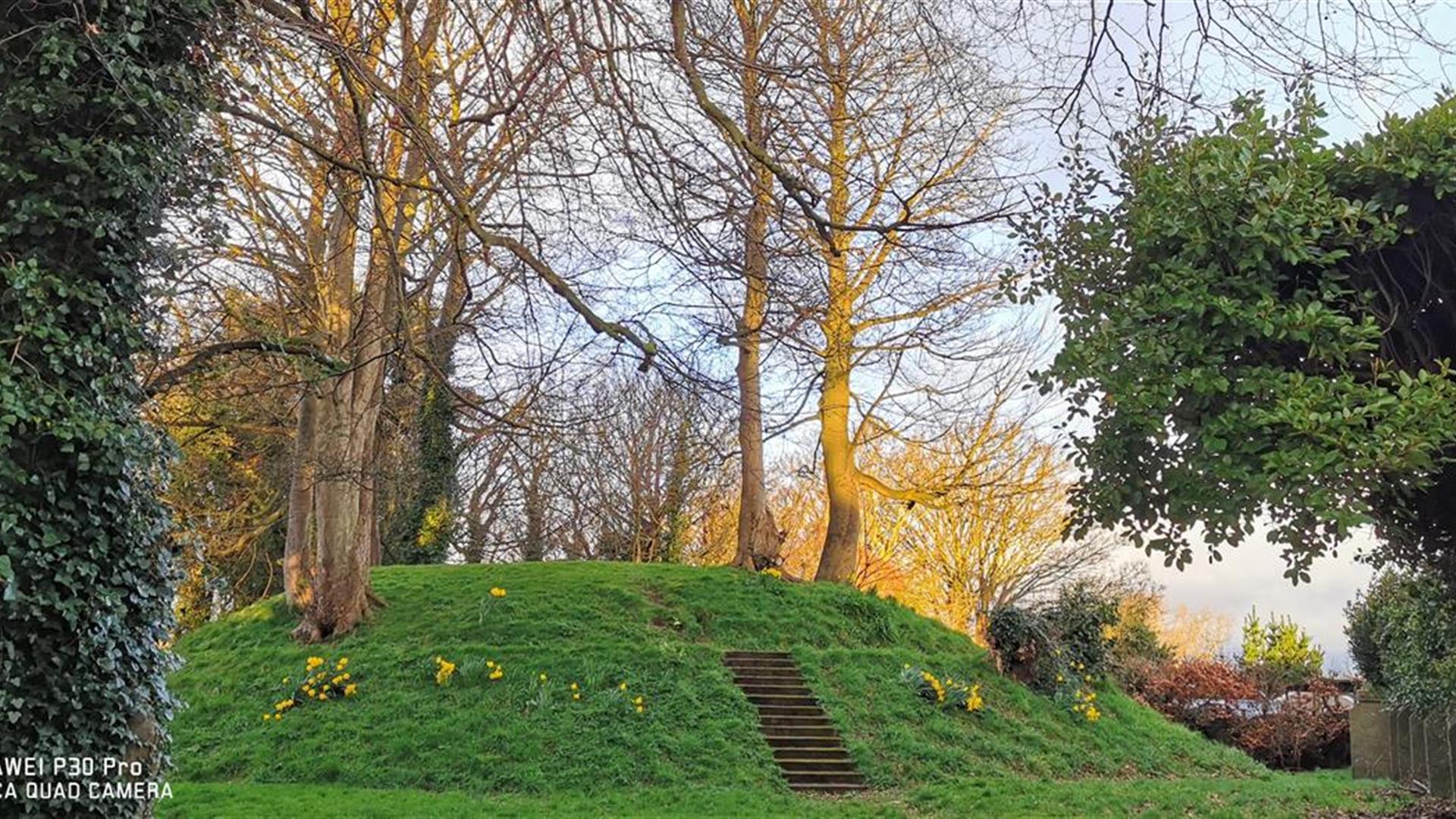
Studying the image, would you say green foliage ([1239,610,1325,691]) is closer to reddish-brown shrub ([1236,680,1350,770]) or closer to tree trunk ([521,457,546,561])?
reddish-brown shrub ([1236,680,1350,770])

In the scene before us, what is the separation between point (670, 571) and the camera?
1430 centimetres

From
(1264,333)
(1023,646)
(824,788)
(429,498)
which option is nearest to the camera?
(1264,333)

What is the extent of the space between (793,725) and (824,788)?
1.18 m

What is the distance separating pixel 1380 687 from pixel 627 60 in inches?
503

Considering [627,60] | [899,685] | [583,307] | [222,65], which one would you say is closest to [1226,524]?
[583,307]

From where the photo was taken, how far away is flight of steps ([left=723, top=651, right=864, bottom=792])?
9500mm

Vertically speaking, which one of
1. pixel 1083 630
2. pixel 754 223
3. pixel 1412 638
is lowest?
pixel 1083 630

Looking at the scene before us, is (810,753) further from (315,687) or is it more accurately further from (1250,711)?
(1250,711)

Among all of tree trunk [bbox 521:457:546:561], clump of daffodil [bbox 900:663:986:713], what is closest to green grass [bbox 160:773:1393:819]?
clump of daffodil [bbox 900:663:986:713]

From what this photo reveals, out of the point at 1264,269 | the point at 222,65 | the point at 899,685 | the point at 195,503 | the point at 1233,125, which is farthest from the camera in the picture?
the point at 195,503

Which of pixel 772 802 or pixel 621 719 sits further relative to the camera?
pixel 621 719

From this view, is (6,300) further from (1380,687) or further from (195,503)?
(1380,687)

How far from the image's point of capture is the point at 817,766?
9727 mm

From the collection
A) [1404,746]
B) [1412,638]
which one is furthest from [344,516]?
[1404,746]
